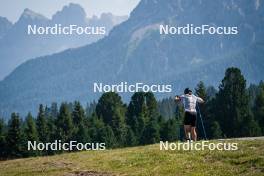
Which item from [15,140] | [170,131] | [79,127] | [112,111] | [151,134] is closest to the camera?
[15,140]

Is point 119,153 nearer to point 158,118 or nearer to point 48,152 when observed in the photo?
point 48,152

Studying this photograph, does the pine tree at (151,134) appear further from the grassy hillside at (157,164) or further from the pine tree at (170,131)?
the grassy hillside at (157,164)

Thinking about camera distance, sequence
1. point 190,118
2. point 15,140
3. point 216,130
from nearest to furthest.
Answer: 1. point 190,118
2. point 216,130
3. point 15,140

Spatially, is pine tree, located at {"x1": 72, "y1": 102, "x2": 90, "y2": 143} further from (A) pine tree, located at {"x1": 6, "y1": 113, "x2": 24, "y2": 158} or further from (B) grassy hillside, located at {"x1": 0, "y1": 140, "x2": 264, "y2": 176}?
(B) grassy hillside, located at {"x1": 0, "y1": 140, "x2": 264, "y2": 176}

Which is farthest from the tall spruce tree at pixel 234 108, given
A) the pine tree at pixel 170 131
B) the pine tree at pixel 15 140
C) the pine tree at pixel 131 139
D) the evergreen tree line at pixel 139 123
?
the pine tree at pixel 15 140

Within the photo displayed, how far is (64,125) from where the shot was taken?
116562 mm

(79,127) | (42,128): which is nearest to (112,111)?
(79,127)

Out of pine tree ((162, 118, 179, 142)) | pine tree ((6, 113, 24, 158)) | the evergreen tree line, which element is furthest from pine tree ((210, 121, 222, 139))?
pine tree ((6, 113, 24, 158))

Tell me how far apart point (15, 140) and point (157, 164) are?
73359 mm

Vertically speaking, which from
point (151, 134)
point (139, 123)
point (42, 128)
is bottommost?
point (151, 134)

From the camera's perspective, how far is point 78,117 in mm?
123938

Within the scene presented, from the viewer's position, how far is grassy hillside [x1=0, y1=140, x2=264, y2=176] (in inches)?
1098

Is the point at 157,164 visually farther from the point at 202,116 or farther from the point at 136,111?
the point at 136,111

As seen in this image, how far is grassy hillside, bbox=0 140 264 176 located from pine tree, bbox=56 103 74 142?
76.3m
